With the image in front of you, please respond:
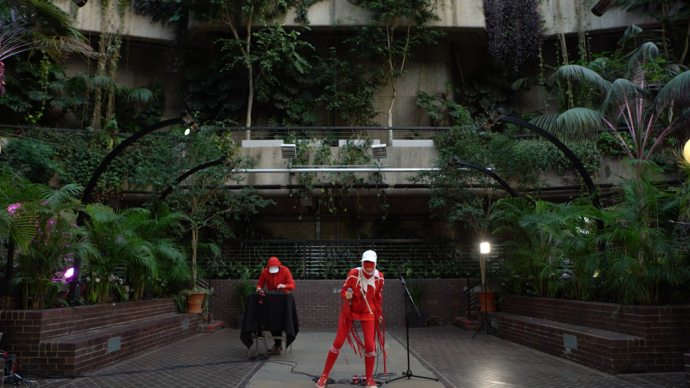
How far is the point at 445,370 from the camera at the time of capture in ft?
24.3

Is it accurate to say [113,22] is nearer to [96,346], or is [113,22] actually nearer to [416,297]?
[416,297]

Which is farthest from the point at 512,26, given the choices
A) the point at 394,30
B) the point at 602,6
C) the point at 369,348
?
the point at 369,348

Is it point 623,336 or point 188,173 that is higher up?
point 188,173

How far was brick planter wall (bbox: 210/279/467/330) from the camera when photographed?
14.8m

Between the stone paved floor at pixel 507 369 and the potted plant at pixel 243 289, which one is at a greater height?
the potted plant at pixel 243 289

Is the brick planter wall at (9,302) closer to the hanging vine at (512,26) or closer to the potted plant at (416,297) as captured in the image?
the potted plant at (416,297)

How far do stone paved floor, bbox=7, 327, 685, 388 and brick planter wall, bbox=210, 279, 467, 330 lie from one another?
14.1 ft

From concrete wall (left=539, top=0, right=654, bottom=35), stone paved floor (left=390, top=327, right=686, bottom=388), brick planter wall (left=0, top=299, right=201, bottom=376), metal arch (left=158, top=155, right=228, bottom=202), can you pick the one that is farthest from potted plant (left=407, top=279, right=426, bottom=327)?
concrete wall (left=539, top=0, right=654, bottom=35)

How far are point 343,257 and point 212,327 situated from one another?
4.53m

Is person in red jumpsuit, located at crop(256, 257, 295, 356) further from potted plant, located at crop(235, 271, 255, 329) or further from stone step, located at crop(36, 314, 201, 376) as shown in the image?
potted plant, located at crop(235, 271, 255, 329)

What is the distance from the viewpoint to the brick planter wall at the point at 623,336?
6.83 meters

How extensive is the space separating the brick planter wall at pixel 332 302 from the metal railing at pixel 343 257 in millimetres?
471

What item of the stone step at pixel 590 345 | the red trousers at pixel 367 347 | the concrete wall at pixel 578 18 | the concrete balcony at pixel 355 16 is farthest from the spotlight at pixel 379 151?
the red trousers at pixel 367 347

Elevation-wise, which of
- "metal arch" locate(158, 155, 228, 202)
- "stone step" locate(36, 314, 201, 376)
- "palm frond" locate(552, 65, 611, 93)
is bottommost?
"stone step" locate(36, 314, 201, 376)
